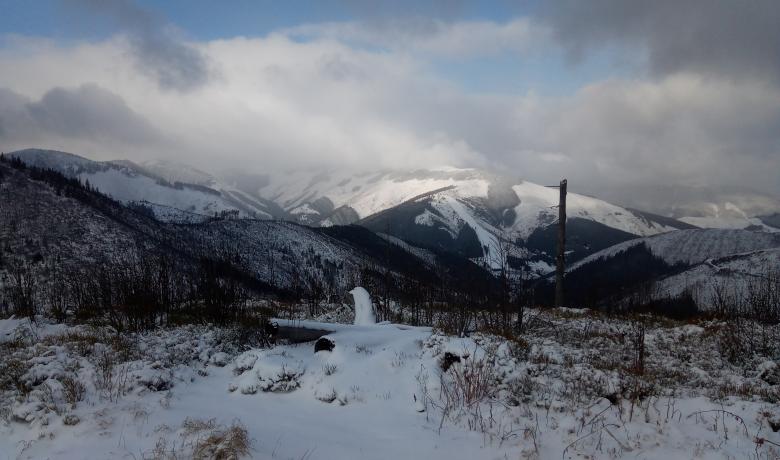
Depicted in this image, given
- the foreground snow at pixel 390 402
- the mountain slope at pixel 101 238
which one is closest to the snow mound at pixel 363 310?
the foreground snow at pixel 390 402

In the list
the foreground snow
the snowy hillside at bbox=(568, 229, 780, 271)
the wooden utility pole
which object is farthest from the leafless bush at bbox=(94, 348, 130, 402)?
the snowy hillside at bbox=(568, 229, 780, 271)

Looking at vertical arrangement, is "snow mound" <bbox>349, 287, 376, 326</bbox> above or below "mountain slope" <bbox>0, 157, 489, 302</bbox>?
below

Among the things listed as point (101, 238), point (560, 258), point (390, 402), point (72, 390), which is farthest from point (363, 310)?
point (101, 238)

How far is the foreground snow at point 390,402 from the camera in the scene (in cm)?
628

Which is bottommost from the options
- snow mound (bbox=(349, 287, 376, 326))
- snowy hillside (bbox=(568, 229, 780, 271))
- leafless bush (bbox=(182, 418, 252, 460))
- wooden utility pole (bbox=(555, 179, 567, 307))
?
leafless bush (bbox=(182, 418, 252, 460))

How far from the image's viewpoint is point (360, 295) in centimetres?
1602

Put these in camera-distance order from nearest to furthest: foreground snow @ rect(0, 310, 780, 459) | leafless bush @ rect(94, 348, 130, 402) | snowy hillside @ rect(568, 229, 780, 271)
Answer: foreground snow @ rect(0, 310, 780, 459)
leafless bush @ rect(94, 348, 130, 402)
snowy hillside @ rect(568, 229, 780, 271)

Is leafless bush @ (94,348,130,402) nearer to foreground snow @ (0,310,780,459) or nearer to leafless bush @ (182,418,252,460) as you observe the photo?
foreground snow @ (0,310,780,459)

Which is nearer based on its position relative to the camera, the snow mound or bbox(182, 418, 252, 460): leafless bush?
bbox(182, 418, 252, 460): leafless bush

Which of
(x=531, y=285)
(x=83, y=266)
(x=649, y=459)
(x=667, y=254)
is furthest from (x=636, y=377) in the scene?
(x=667, y=254)

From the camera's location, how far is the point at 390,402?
26.6 ft

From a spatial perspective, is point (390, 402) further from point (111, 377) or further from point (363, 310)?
point (363, 310)

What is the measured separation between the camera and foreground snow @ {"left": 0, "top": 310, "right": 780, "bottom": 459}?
247 inches

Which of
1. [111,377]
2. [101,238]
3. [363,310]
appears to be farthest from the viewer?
[101,238]
